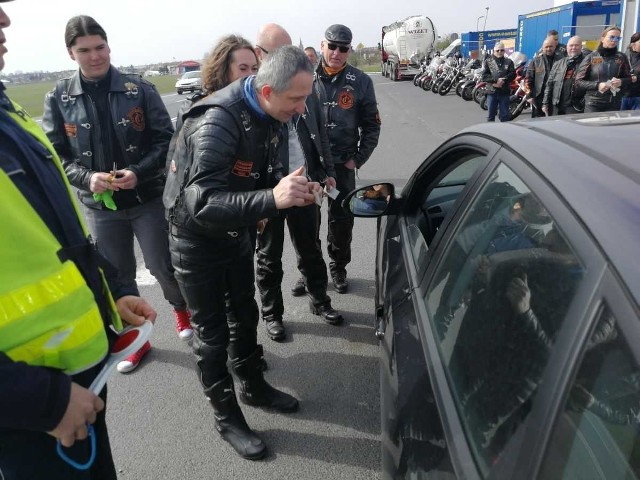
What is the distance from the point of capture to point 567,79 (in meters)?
7.50

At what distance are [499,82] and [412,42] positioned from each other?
18380 millimetres

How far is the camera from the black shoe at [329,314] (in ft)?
10.9

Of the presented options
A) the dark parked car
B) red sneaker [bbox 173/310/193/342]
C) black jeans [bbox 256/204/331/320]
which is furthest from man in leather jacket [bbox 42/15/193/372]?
the dark parked car

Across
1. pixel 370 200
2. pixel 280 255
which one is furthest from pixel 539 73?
pixel 370 200

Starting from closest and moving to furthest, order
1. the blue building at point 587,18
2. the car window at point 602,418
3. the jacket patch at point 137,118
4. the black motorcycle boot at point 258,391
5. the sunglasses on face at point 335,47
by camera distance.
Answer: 1. the car window at point 602,418
2. the black motorcycle boot at point 258,391
3. the jacket patch at point 137,118
4. the sunglasses on face at point 335,47
5. the blue building at point 587,18

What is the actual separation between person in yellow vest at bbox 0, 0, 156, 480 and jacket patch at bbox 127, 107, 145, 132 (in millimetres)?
1528

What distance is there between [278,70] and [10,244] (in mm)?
1164

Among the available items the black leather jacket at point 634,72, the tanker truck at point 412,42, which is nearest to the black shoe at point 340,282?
the black leather jacket at point 634,72

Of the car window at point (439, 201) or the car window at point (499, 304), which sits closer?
the car window at point (499, 304)

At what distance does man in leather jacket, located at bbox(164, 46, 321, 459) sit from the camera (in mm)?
1797

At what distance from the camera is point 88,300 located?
114cm

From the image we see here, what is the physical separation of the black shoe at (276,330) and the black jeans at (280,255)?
0.03 m

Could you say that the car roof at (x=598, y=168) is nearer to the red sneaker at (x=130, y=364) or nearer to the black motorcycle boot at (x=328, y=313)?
the black motorcycle boot at (x=328, y=313)

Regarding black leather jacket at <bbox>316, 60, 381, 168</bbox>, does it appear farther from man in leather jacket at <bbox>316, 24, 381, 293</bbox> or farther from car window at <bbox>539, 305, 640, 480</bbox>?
car window at <bbox>539, 305, 640, 480</bbox>
